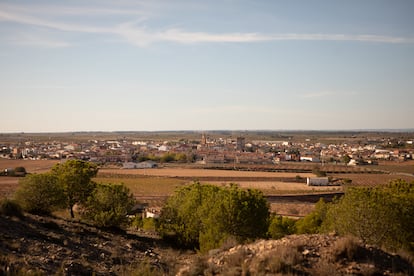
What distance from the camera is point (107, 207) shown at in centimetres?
2969

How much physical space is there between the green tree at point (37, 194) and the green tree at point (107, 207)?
257 centimetres

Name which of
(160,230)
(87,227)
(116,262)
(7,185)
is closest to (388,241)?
(116,262)

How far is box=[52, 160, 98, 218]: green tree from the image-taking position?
31.2m

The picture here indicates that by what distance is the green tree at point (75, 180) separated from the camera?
1229 inches

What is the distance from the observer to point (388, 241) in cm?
1938

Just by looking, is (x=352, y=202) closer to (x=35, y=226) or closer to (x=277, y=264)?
(x=277, y=264)

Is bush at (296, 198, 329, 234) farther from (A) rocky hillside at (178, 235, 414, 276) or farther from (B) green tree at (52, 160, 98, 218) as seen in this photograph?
(A) rocky hillside at (178, 235, 414, 276)

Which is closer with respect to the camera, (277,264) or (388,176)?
(277,264)

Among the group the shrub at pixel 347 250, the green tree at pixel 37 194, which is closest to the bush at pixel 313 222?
the shrub at pixel 347 250

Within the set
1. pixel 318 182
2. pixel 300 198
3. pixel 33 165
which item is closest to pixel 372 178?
→ pixel 318 182

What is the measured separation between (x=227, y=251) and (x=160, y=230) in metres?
17.2

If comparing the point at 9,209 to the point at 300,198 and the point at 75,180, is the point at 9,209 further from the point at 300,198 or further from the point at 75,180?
the point at 300,198

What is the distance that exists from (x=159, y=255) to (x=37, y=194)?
11532mm

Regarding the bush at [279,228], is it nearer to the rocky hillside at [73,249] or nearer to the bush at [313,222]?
the bush at [313,222]
